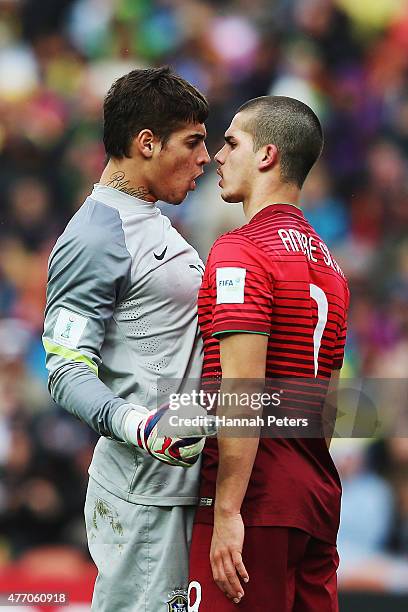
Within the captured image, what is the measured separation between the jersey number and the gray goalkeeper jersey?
29 cm

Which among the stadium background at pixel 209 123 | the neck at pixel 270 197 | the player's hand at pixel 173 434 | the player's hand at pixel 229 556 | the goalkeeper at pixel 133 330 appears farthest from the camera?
the stadium background at pixel 209 123

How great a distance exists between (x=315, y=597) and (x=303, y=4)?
3484 mm

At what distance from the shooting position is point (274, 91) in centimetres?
519

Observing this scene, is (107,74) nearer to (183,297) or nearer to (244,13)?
(244,13)

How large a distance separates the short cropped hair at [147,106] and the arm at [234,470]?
63 centimetres

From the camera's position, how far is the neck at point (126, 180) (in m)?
2.67

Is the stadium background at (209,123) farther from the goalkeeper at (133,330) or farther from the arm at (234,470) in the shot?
the arm at (234,470)

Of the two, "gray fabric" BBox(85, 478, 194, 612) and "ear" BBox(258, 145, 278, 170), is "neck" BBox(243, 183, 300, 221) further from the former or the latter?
"gray fabric" BBox(85, 478, 194, 612)

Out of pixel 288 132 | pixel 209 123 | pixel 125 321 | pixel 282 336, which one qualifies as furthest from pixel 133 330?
pixel 209 123

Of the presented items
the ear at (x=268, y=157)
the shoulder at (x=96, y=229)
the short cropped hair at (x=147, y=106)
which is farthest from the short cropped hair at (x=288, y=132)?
the shoulder at (x=96, y=229)

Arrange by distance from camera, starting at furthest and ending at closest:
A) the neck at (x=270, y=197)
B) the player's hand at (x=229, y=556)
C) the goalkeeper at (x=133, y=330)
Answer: the neck at (x=270, y=197) < the goalkeeper at (x=133, y=330) < the player's hand at (x=229, y=556)

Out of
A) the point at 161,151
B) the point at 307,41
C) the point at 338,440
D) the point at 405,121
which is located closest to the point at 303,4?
the point at 307,41

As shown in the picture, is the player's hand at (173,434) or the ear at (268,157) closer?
the player's hand at (173,434)

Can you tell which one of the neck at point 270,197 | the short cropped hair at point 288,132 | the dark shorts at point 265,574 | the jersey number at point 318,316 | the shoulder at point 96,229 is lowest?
the dark shorts at point 265,574
